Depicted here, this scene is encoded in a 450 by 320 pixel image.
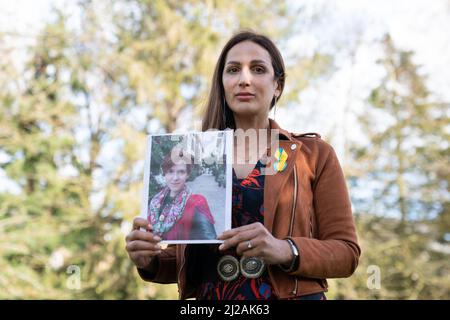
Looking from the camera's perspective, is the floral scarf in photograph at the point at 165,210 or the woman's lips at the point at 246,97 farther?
the woman's lips at the point at 246,97

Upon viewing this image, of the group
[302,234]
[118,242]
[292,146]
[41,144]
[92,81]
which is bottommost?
[118,242]

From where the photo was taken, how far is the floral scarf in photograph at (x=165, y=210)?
65.9 inches

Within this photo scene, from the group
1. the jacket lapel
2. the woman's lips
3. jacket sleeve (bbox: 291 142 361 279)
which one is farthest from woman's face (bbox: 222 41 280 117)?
jacket sleeve (bbox: 291 142 361 279)

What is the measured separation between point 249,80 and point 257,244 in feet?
2.09

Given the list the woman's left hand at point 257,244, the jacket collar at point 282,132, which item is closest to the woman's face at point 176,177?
the woman's left hand at point 257,244

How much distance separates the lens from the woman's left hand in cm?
151

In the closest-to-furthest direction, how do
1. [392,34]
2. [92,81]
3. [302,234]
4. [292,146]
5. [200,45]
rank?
[302,234]
[292,146]
[200,45]
[92,81]
[392,34]

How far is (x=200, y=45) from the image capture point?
8.84m

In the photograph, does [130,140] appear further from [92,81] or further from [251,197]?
[251,197]

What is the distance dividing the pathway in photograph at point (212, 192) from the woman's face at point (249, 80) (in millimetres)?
339

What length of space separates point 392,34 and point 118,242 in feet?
21.5

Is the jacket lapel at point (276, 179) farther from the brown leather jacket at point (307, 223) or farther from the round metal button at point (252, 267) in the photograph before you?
the round metal button at point (252, 267)

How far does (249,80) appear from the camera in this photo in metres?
1.87

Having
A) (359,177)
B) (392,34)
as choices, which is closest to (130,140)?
(359,177)
